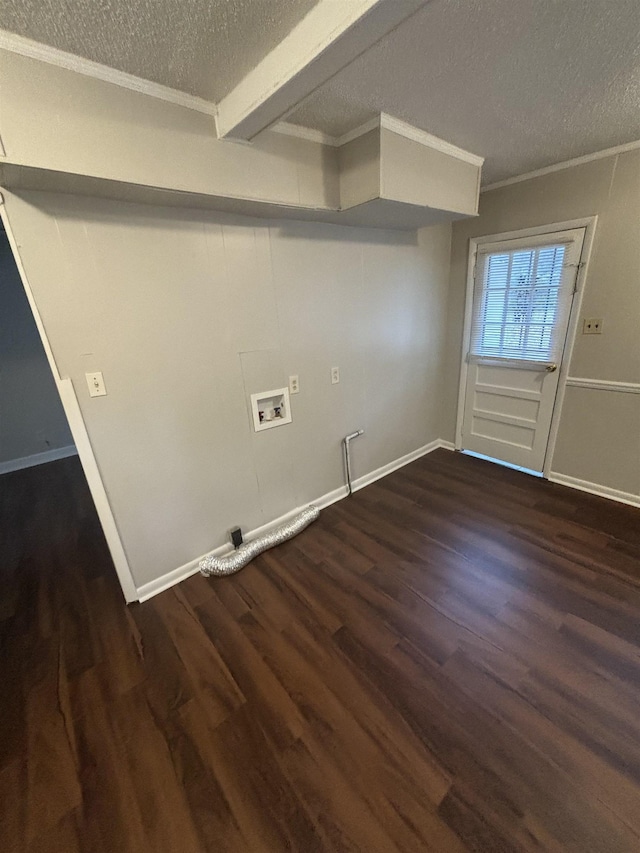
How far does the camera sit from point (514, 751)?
1218mm

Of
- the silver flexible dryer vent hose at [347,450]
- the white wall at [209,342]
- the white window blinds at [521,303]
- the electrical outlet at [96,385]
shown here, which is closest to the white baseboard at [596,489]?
the white window blinds at [521,303]

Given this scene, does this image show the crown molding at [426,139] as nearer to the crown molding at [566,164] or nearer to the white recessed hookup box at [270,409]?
the crown molding at [566,164]

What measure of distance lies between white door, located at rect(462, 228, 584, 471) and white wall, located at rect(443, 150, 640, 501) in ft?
0.42

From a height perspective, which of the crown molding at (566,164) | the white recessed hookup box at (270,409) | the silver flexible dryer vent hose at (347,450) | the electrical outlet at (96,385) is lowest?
the silver flexible dryer vent hose at (347,450)

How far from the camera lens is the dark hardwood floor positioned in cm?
108

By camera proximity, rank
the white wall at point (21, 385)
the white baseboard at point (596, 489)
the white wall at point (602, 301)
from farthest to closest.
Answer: the white wall at point (21, 385)
the white baseboard at point (596, 489)
the white wall at point (602, 301)

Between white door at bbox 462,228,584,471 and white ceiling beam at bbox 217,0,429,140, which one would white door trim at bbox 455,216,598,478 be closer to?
white door at bbox 462,228,584,471

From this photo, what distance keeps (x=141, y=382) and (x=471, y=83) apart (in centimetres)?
203

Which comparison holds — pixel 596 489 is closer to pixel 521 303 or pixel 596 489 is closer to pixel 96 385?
pixel 521 303

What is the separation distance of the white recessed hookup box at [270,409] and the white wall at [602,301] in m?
2.27

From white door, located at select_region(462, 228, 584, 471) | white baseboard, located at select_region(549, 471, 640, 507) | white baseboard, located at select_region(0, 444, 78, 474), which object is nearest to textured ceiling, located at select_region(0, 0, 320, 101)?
white door, located at select_region(462, 228, 584, 471)

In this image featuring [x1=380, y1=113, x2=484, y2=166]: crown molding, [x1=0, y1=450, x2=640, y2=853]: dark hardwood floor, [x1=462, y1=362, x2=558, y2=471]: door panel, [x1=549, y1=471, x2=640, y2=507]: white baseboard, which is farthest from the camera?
[x1=462, y1=362, x2=558, y2=471]: door panel

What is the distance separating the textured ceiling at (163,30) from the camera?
0.99 metres

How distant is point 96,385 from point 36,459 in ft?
10.6
